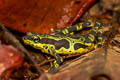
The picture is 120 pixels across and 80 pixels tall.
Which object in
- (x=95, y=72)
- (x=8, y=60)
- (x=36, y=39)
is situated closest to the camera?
(x=95, y=72)

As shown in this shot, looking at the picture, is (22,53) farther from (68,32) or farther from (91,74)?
(68,32)

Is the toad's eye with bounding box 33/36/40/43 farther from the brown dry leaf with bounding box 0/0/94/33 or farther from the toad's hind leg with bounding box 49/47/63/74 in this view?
the toad's hind leg with bounding box 49/47/63/74

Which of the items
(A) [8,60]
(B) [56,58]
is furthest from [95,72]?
(B) [56,58]

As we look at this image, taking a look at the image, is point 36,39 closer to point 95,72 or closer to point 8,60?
point 8,60

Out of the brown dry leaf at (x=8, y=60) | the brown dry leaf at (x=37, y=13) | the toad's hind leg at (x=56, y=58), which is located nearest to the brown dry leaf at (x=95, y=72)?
the brown dry leaf at (x=8, y=60)

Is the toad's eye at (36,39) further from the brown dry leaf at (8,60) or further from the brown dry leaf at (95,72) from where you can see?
the brown dry leaf at (95,72)

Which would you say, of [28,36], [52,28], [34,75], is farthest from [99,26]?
[34,75]

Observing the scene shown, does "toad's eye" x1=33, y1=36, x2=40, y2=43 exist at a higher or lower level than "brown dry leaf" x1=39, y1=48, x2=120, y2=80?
higher

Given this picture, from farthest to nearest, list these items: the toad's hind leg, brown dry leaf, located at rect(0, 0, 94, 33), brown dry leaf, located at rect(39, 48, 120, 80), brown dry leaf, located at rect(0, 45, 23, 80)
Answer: the toad's hind leg
brown dry leaf, located at rect(0, 0, 94, 33)
brown dry leaf, located at rect(0, 45, 23, 80)
brown dry leaf, located at rect(39, 48, 120, 80)

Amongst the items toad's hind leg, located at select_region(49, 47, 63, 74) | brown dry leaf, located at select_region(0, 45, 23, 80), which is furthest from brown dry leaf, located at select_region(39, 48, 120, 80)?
toad's hind leg, located at select_region(49, 47, 63, 74)
